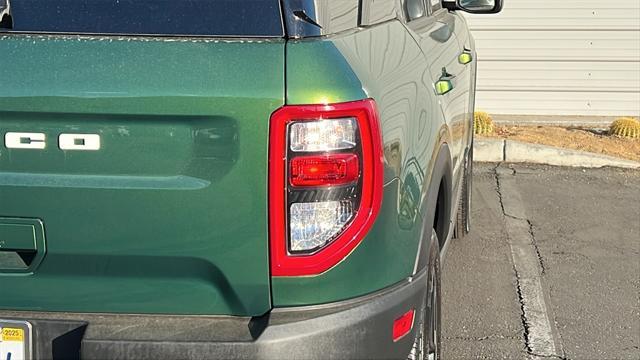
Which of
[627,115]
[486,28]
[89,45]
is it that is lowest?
[627,115]

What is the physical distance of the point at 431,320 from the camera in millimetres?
3451

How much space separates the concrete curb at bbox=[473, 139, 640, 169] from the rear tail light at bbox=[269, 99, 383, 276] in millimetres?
5932

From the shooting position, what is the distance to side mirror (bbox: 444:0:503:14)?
4.44 metres

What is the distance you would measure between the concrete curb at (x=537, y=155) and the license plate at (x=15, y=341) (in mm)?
6198

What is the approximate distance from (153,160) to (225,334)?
509 mm

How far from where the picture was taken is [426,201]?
3002 millimetres

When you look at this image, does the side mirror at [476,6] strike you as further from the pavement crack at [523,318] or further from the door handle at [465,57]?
the pavement crack at [523,318]

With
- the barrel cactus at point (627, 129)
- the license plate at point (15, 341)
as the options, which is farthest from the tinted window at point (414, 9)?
the barrel cactus at point (627, 129)

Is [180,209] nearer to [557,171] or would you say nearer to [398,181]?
[398,181]

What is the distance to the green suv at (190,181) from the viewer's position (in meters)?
2.38

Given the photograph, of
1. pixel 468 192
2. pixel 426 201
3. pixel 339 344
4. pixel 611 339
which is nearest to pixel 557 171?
pixel 468 192

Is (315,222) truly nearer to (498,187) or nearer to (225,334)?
(225,334)

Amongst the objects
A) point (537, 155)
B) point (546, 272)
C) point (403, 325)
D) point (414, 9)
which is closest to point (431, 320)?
point (403, 325)

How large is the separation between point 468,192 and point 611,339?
1577 millimetres
